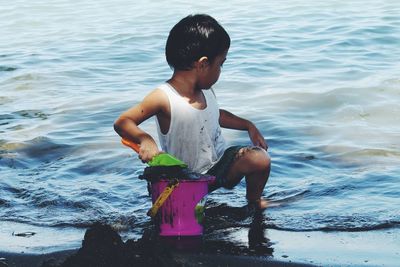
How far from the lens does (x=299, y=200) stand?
5.12 m

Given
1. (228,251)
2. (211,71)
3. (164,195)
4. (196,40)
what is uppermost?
(196,40)

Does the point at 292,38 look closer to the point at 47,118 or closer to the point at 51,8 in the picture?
the point at 47,118

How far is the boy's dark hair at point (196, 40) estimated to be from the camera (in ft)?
14.9

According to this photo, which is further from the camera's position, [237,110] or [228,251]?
[237,110]

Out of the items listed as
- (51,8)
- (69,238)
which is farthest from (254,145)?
(51,8)

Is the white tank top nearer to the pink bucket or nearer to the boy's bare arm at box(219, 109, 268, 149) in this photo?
the boy's bare arm at box(219, 109, 268, 149)

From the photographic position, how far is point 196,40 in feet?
15.0

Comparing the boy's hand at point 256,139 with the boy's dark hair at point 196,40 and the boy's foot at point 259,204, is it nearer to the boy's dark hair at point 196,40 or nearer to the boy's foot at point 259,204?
the boy's foot at point 259,204

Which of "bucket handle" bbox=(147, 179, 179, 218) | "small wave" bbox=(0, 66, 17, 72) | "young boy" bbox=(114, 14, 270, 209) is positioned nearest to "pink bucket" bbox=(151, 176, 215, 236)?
"bucket handle" bbox=(147, 179, 179, 218)

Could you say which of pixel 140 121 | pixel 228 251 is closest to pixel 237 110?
pixel 140 121

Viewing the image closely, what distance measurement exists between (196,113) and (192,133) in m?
0.11

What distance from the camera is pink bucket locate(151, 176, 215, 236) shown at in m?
4.26

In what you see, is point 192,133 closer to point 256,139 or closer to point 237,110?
point 256,139

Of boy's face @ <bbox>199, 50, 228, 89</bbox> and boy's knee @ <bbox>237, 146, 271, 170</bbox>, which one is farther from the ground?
boy's face @ <bbox>199, 50, 228, 89</bbox>
